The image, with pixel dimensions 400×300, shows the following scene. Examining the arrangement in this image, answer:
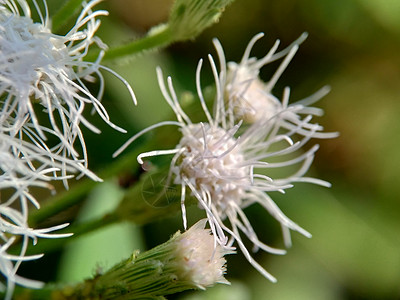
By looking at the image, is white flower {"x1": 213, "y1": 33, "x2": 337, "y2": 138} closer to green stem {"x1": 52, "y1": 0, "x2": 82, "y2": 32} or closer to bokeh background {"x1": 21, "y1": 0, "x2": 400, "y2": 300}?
green stem {"x1": 52, "y1": 0, "x2": 82, "y2": 32}

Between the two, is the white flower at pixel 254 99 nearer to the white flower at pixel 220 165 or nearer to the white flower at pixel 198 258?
the white flower at pixel 220 165

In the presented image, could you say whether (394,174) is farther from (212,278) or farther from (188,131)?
(212,278)

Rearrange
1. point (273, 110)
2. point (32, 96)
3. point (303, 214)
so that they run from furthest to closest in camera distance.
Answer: point (303, 214), point (273, 110), point (32, 96)

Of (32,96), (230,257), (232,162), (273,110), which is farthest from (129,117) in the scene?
(32,96)

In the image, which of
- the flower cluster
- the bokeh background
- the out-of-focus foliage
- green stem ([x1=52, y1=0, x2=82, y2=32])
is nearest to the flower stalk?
the flower cluster

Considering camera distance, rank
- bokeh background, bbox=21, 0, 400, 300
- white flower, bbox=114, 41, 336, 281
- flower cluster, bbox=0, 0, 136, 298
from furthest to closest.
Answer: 1. bokeh background, bbox=21, 0, 400, 300
2. white flower, bbox=114, 41, 336, 281
3. flower cluster, bbox=0, 0, 136, 298

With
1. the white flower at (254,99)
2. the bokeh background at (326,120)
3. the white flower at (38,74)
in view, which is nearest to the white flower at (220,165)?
the white flower at (254,99)

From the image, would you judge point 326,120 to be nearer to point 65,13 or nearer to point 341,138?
point 341,138
